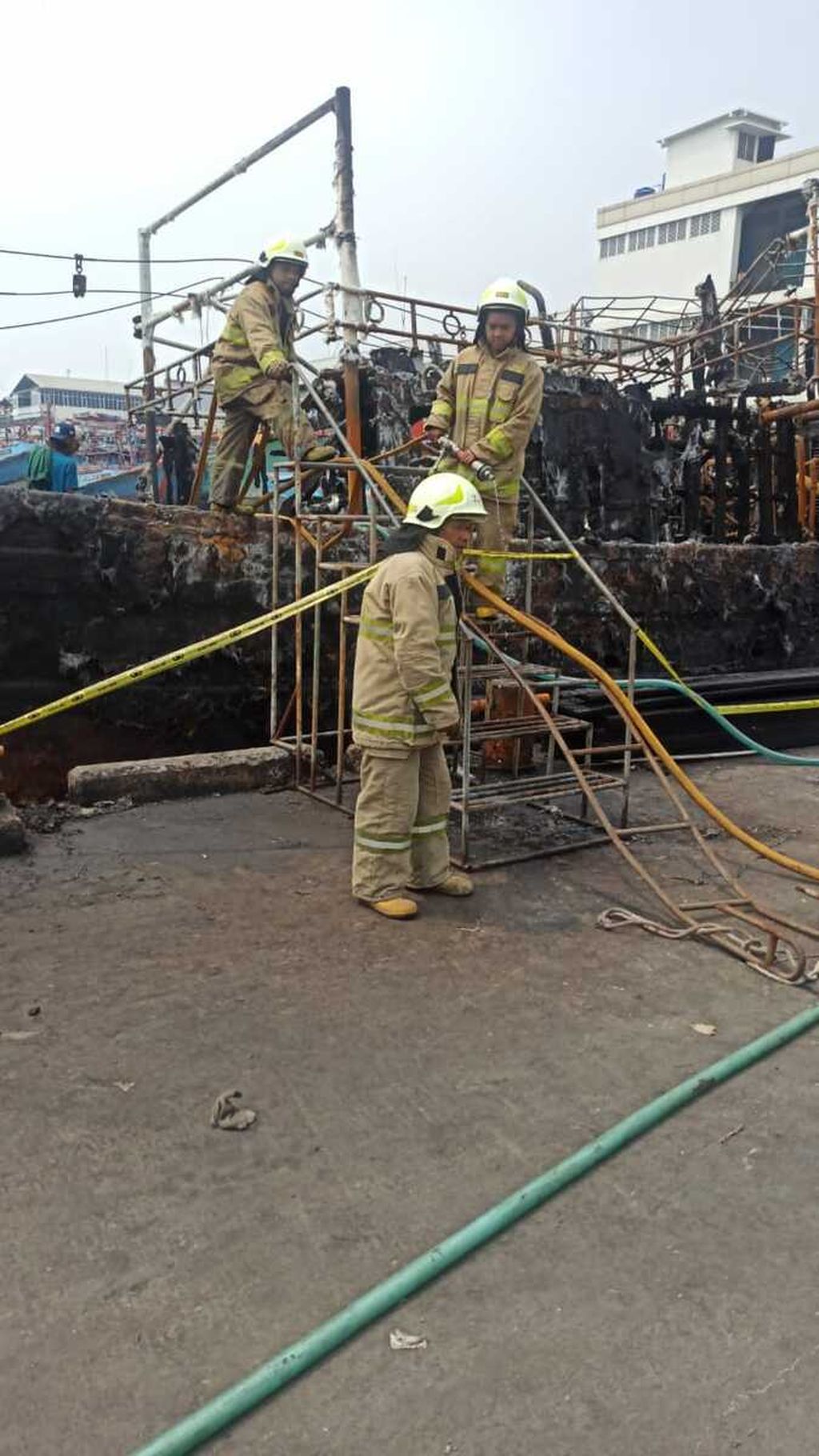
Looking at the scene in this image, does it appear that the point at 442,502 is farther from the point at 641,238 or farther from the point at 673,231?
the point at 641,238

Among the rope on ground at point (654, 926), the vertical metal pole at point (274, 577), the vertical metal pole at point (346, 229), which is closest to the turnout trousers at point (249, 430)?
the vertical metal pole at point (274, 577)

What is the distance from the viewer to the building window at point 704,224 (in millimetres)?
52062

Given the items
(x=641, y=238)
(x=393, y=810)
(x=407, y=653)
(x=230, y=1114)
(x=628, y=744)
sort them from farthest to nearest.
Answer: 1. (x=641, y=238)
2. (x=628, y=744)
3. (x=393, y=810)
4. (x=407, y=653)
5. (x=230, y=1114)

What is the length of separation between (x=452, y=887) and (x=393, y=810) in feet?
1.83

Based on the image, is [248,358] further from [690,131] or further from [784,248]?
[690,131]

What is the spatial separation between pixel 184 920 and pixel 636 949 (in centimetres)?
198

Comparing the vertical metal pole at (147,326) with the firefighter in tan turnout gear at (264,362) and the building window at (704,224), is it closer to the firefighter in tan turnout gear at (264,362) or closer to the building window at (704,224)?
the firefighter in tan turnout gear at (264,362)

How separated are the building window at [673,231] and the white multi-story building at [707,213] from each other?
0.14ft

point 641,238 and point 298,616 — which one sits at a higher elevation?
point 641,238

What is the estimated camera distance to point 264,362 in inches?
257

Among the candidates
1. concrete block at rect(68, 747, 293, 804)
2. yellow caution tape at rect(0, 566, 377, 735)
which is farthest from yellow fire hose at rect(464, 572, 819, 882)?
concrete block at rect(68, 747, 293, 804)

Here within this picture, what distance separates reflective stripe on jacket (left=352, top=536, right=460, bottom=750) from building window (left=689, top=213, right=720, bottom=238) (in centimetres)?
5512

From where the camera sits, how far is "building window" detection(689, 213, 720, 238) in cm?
5206

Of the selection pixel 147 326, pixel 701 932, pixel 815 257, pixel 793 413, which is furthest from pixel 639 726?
pixel 815 257
